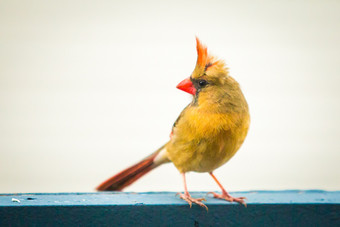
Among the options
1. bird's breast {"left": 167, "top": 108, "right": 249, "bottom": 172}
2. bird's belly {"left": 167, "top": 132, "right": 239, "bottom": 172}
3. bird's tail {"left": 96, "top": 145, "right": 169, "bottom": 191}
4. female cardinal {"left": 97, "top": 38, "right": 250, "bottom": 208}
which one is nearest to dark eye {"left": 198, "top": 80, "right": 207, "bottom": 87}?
female cardinal {"left": 97, "top": 38, "right": 250, "bottom": 208}

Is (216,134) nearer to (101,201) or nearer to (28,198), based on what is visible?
(101,201)

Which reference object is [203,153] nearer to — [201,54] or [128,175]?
[201,54]

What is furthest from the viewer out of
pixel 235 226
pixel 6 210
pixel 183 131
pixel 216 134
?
pixel 183 131

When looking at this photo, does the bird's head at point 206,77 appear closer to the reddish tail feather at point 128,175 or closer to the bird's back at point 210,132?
the bird's back at point 210,132

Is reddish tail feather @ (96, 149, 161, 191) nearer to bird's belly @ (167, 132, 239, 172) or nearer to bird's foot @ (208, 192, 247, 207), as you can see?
bird's belly @ (167, 132, 239, 172)

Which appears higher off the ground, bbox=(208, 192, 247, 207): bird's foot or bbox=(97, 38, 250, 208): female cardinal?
bbox=(97, 38, 250, 208): female cardinal

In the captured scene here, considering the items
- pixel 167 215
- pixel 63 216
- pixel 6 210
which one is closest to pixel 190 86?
pixel 167 215

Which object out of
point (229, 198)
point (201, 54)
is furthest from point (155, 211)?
point (201, 54)
